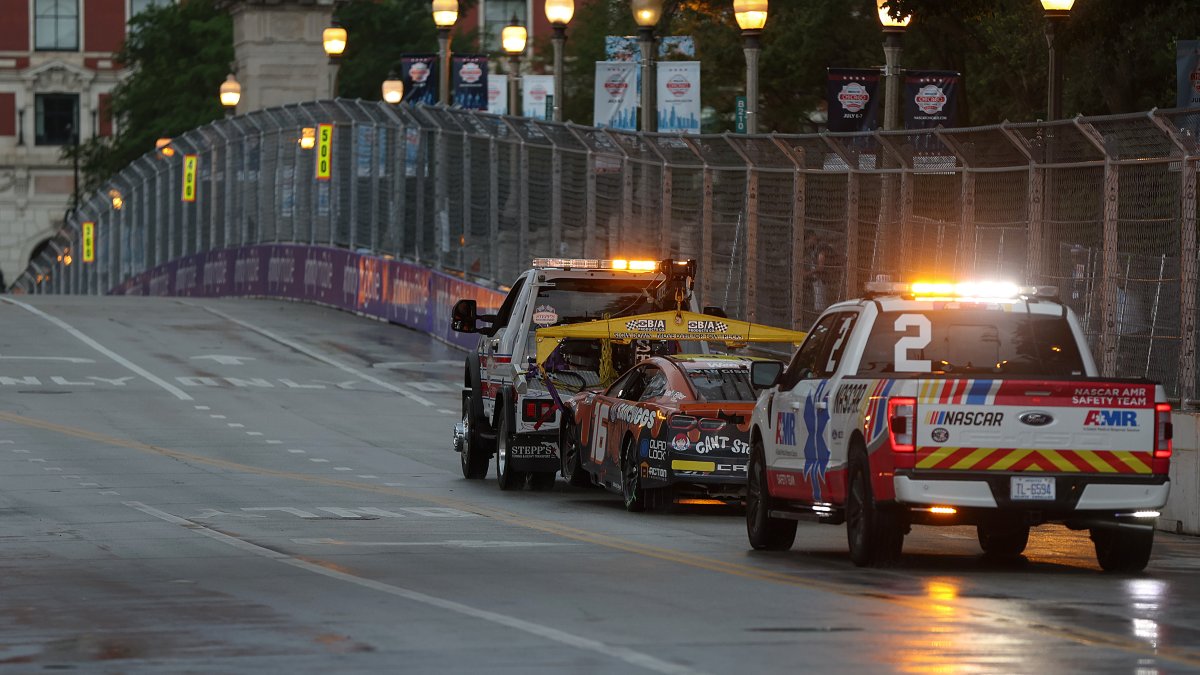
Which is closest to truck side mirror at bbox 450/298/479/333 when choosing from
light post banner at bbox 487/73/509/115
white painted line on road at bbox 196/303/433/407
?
white painted line on road at bbox 196/303/433/407

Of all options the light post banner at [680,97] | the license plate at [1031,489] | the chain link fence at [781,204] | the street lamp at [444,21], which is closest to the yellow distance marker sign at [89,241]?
the chain link fence at [781,204]

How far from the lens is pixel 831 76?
115 feet

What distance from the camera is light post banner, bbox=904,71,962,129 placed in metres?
35.0

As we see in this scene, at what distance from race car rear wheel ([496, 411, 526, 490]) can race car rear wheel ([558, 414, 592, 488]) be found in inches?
18.5

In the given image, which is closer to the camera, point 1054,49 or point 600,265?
point 600,265

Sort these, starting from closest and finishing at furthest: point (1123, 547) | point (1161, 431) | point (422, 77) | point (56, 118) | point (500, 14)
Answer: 1. point (1161, 431)
2. point (1123, 547)
3. point (422, 77)
4. point (500, 14)
5. point (56, 118)

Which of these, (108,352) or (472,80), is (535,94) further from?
(108,352)

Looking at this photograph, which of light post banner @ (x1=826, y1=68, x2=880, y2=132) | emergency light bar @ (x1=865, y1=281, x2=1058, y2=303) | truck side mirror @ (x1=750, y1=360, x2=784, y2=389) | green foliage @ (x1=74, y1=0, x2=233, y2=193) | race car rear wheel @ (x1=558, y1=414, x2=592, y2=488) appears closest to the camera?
emergency light bar @ (x1=865, y1=281, x2=1058, y2=303)

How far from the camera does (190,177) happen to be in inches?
2655

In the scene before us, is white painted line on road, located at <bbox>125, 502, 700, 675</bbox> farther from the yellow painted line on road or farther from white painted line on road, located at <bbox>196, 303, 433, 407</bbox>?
white painted line on road, located at <bbox>196, 303, 433, 407</bbox>

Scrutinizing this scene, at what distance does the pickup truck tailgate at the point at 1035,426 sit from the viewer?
14.6 meters

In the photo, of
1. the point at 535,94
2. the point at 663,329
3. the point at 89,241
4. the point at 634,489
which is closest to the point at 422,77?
the point at 535,94

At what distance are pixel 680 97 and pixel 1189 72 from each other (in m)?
13.0

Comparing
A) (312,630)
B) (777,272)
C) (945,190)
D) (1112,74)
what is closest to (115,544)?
(312,630)
